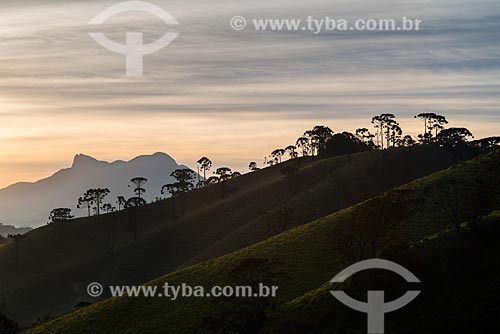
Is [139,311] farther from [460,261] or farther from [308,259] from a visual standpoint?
[460,261]

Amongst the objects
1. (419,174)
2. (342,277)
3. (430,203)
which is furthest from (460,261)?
(419,174)

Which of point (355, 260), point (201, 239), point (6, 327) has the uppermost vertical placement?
point (201, 239)

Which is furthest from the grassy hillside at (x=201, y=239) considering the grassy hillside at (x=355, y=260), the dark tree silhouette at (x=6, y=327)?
the dark tree silhouette at (x=6, y=327)

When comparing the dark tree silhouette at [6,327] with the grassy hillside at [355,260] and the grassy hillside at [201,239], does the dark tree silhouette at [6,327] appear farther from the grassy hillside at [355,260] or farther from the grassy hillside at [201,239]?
the grassy hillside at [201,239]

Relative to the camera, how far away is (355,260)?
69500 millimetres

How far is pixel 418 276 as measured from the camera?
57906 mm

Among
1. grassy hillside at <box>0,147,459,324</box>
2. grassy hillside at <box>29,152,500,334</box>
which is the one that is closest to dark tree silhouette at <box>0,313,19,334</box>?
grassy hillside at <box>29,152,500,334</box>

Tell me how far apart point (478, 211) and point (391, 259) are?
3189 centimetres

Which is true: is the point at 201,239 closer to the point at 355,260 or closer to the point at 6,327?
the point at 6,327

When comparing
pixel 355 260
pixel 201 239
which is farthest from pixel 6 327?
pixel 201 239

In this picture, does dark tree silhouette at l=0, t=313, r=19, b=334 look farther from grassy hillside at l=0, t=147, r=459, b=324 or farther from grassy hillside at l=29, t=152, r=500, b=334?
grassy hillside at l=0, t=147, r=459, b=324

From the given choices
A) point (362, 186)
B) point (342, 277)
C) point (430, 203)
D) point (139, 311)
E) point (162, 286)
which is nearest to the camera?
point (342, 277)

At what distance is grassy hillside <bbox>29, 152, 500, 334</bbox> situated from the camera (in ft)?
180

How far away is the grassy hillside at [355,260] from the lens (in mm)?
54906
